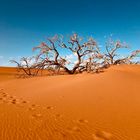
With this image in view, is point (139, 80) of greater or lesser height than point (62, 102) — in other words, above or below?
above

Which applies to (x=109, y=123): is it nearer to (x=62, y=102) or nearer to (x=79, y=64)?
(x=62, y=102)

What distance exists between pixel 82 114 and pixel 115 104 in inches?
54.8

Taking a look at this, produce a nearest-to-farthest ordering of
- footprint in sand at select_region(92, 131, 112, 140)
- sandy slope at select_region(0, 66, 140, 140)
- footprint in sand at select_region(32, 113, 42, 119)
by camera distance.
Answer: footprint in sand at select_region(92, 131, 112, 140) → sandy slope at select_region(0, 66, 140, 140) → footprint in sand at select_region(32, 113, 42, 119)

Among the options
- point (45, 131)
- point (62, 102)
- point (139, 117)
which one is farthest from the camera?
point (62, 102)

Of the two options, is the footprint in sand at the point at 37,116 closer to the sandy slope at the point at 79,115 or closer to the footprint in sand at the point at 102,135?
the sandy slope at the point at 79,115

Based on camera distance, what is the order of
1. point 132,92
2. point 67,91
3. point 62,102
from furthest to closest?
point 67,91, point 132,92, point 62,102

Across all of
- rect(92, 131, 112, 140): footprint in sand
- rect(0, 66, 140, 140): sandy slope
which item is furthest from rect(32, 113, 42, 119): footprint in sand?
rect(92, 131, 112, 140): footprint in sand

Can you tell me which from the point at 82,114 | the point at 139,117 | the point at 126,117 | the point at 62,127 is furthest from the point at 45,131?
the point at 139,117

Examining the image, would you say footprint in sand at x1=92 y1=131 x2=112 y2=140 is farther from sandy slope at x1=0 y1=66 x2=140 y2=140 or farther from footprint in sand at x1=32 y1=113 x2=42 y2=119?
footprint in sand at x1=32 y1=113 x2=42 y2=119

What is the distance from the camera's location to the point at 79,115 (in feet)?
16.8

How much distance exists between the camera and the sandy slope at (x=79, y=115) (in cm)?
387

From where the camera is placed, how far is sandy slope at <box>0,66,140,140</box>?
387cm

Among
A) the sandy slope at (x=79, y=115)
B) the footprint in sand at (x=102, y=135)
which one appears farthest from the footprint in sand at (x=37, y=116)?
the footprint in sand at (x=102, y=135)

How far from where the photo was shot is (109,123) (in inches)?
177
